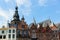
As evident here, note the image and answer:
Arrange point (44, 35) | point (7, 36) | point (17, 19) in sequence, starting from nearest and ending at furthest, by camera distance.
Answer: point (7, 36) → point (44, 35) → point (17, 19)

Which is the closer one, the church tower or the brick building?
the brick building

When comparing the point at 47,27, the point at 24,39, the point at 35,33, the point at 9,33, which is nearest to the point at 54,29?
the point at 47,27

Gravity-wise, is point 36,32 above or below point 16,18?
below

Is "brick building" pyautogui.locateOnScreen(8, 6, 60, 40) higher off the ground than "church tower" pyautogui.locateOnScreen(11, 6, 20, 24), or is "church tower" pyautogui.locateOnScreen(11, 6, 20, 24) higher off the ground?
"church tower" pyautogui.locateOnScreen(11, 6, 20, 24)

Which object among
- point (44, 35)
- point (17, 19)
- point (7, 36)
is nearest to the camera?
point (7, 36)

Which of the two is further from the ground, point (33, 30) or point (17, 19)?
point (17, 19)

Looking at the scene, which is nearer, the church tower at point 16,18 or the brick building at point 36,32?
the brick building at point 36,32

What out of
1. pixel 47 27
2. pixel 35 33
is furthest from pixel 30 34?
pixel 47 27

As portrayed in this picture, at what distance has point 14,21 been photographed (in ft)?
367

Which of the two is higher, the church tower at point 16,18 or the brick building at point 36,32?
the church tower at point 16,18

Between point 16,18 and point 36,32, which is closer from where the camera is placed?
point 36,32

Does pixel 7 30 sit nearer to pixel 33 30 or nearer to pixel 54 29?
pixel 33 30

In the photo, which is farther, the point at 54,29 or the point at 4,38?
the point at 54,29

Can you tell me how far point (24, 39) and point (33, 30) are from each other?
7998mm
